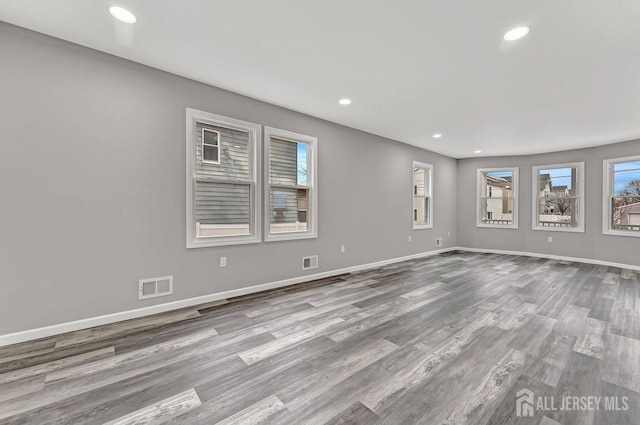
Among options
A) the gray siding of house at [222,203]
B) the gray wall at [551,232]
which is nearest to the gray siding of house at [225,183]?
the gray siding of house at [222,203]

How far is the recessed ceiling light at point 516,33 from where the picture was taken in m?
2.25

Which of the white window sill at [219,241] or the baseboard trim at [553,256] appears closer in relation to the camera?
the white window sill at [219,241]

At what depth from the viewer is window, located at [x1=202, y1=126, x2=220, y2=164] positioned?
3535 millimetres

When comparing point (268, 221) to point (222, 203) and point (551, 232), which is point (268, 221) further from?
point (551, 232)

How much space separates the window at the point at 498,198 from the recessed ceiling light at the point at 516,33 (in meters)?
6.05

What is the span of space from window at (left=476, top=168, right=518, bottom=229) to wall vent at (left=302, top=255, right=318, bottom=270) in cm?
564

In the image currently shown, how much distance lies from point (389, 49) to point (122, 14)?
93.2 inches

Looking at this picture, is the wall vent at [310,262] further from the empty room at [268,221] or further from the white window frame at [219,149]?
the white window frame at [219,149]

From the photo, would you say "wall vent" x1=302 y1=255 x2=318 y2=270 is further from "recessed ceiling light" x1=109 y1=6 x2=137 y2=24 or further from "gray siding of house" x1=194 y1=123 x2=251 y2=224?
"recessed ceiling light" x1=109 y1=6 x2=137 y2=24

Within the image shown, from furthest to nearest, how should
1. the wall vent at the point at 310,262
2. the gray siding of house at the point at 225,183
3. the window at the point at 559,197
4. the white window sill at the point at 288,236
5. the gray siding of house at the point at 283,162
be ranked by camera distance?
the window at the point at 559,197 < the wall vent at the point at 310,262 < the gray siding of house at the point at 283,162 < the white window sill at the point at 288,236 < the gray siding of house at the point at 225,183

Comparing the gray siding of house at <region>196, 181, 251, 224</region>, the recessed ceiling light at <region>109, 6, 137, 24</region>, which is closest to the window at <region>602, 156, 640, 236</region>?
the gray siding of house at <region>196, 181, 251, 224</region>

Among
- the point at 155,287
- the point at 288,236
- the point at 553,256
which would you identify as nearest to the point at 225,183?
the point at 288,236

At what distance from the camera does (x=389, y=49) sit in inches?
102

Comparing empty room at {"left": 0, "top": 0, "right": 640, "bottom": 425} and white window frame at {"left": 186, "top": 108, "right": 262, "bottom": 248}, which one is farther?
white window frame at {"left": 186, "top": 108, "right": 262, "bottom": 248}
